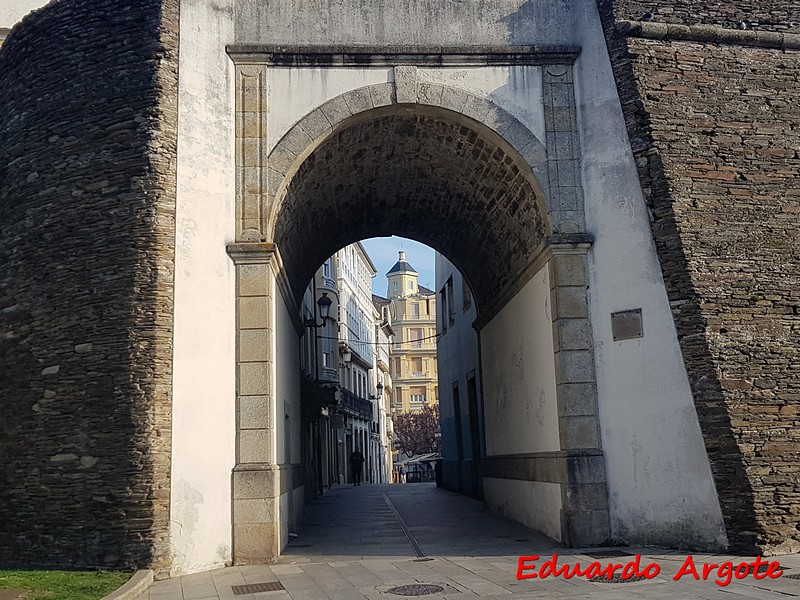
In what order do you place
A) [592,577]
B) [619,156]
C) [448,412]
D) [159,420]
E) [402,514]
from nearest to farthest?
[592,577], [159,420], [619,156], [402,514], [448,412]

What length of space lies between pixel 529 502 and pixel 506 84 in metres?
6.08

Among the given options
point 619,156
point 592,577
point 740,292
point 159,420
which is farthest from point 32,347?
point 740,292

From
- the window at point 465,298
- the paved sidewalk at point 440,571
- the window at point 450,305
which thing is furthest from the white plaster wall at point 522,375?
the window at point 450,305

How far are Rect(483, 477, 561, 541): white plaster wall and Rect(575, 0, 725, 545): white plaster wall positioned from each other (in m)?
0.87

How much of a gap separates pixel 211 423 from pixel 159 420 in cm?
68

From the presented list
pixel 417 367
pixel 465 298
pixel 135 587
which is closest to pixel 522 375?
pixel 135 587

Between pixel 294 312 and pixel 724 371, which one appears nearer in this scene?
pixel 724 371

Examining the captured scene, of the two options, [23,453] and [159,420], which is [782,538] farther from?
[23,453]

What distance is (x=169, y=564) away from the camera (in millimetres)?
8734

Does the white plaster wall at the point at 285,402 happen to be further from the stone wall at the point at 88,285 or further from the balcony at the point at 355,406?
the balcony at the point at 355,406

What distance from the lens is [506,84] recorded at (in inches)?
438

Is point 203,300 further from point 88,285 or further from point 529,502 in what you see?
point 529,502

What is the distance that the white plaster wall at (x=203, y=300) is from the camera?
917 cm

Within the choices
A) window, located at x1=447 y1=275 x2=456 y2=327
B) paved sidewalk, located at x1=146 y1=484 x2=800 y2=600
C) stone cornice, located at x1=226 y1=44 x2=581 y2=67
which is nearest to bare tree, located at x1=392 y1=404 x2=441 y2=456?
window, located at x1=447 y1=275 x2=456 y2=327
